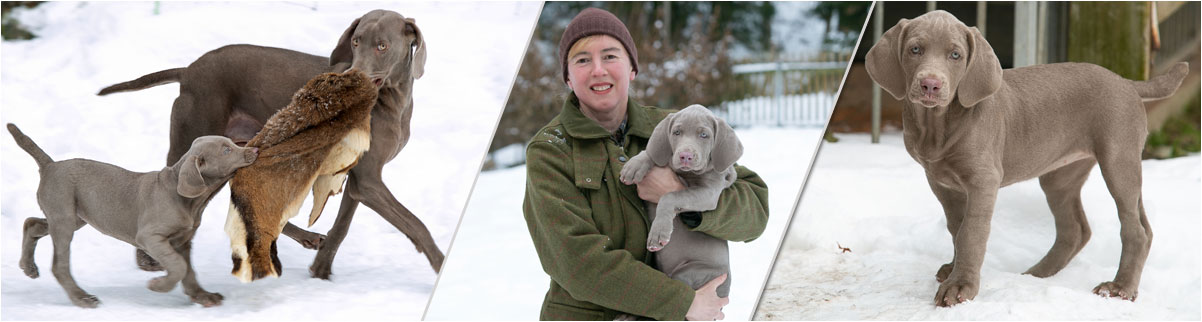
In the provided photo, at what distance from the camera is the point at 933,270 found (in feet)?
9.21

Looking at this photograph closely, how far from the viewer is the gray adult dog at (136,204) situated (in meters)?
2.40

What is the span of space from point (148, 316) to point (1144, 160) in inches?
135

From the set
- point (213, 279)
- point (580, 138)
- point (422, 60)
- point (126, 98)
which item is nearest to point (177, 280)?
point (213, 279)

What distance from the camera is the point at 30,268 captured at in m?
2.54

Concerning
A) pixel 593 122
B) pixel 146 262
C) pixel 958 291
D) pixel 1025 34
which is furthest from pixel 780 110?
pixel 146 262

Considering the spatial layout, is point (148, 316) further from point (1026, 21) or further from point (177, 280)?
point (1026, 21)

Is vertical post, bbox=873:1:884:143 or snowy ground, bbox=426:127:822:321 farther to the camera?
vertical post, bbox=873:1:884:143

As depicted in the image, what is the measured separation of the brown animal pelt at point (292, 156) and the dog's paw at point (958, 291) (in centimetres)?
154

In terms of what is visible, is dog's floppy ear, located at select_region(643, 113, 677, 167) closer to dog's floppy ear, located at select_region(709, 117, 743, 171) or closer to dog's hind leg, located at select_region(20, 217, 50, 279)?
dog's floppy ear, located at select_region(709, 117, 743, 171)

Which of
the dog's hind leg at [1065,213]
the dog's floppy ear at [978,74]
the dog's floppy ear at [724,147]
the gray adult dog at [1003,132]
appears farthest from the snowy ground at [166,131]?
the dog's hind leg at [1065,213]

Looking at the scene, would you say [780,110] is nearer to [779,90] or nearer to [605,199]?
[779,90]

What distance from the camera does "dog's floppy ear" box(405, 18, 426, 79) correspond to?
8.79 ft

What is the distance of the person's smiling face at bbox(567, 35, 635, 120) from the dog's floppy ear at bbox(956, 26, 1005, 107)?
844 millimetres

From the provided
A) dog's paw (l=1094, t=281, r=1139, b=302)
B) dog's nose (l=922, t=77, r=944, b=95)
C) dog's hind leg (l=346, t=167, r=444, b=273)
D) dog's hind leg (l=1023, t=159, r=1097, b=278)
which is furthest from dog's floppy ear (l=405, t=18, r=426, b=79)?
dog's paw (l=1094, t=281, r=1139, b=302)
